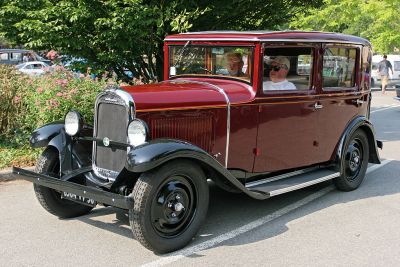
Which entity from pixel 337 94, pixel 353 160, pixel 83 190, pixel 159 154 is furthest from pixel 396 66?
pixel 83 190

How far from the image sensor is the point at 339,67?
19.9ft

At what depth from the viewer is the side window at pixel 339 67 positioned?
5.84 m

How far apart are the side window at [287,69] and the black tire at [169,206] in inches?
54.8

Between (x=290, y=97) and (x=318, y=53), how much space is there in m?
0.73

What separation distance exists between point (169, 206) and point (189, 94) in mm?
1117

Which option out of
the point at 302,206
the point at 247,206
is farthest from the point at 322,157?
the point at 247,206

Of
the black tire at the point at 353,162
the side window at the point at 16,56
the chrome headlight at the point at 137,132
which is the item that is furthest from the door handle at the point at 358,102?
the side window at the point at 16,56

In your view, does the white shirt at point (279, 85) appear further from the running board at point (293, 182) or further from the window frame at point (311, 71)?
the running board at point (293, 182)

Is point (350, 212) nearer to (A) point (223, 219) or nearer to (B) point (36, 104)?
(A) point (223, 219)

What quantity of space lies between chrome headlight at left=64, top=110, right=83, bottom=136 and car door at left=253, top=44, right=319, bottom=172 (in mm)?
1837

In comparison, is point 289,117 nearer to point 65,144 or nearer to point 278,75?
point 278,75

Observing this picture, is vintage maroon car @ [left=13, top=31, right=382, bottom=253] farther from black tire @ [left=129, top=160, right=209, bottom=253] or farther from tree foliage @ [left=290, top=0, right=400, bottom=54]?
tree foliage @ [left=290, top=0, right=400, bottom=54]

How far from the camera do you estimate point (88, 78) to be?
808cm

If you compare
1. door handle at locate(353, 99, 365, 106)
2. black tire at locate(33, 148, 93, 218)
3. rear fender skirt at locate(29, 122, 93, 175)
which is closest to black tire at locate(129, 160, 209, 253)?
rear fender skirt at locate(29, 122, 93, 175)
